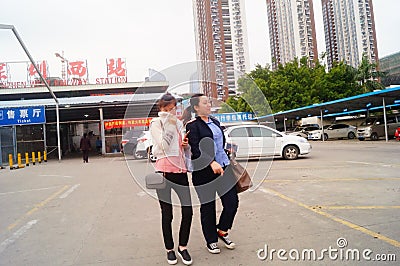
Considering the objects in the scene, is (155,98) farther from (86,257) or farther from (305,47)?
(305,47)

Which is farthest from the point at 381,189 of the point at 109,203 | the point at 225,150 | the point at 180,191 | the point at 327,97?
the point at 327,97

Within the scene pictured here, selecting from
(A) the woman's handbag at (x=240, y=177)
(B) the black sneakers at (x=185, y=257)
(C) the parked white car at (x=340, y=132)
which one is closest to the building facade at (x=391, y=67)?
(C) the parked white car at (x=340, y=132)

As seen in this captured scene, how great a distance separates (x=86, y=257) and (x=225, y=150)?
1.86m

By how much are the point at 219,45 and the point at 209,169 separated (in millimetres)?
4235

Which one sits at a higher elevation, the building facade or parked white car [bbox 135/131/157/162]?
the building facade

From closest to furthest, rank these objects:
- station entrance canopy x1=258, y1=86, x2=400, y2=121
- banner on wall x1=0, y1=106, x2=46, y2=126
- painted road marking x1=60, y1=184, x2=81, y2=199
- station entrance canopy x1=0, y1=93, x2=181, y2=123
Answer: station entrance canopy x1=0, y1=93, x2=181, y2=123 → painted road marking x1=60, y1=184, x2=81, y2=199 → banner on wall x1=0, y1=106, x2=46, y2=126 → station entrance canopy x1=258, y1=86, x2=400, y2=121

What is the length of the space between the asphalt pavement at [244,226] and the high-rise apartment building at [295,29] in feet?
183

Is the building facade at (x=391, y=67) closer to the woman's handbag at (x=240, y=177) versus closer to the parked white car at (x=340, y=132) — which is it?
the parked white car at (x=340, y=132)

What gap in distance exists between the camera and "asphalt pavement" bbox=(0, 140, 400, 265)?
310 centimetres

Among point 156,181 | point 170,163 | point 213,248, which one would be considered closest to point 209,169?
point 170,163

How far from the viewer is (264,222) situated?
4.14 m

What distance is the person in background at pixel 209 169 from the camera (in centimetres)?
297

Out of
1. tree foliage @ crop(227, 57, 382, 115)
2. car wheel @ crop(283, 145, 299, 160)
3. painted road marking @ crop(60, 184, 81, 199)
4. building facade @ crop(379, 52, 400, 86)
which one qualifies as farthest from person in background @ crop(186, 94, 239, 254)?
building facade @ crop(379, 52, 400, 86)

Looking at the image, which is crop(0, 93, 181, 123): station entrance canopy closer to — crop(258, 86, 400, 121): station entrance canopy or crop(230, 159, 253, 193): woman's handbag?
crop(230, 159, 253, 193): woman's handbag
